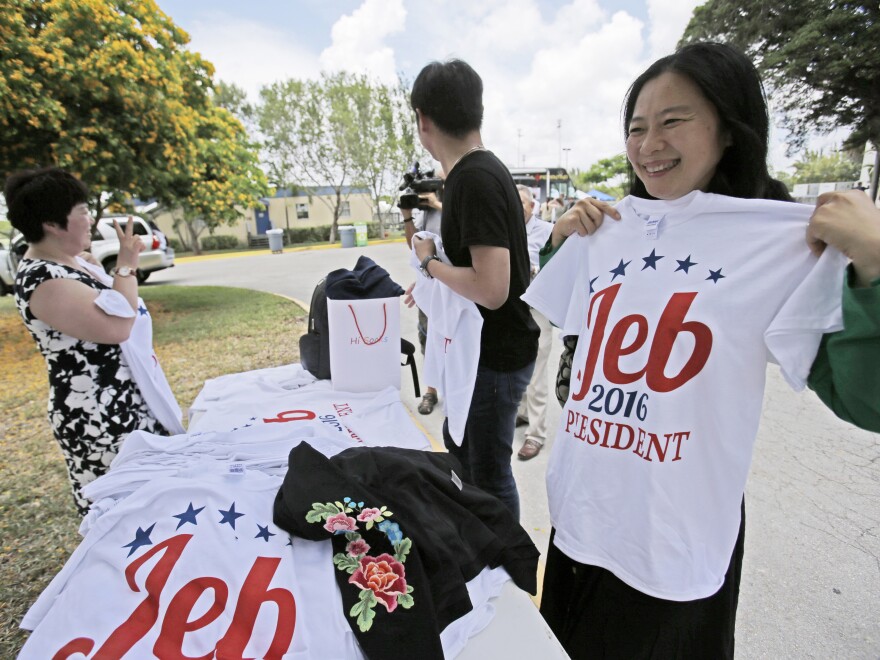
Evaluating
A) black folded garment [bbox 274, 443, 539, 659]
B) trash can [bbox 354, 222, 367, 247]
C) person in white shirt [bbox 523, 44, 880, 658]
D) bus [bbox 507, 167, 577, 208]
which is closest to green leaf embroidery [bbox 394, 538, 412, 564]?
black folded garment [bbox 274, 443, 539, 659]

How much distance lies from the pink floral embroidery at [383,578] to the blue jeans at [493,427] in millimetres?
679

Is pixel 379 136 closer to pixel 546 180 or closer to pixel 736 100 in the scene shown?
pixel 546 180

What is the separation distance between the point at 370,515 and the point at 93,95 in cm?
699

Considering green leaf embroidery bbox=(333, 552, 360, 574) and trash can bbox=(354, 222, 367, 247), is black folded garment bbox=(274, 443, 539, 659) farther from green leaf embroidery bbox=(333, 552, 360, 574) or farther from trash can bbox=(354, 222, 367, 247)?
trash can bbox=(354, 222, 367, 247)

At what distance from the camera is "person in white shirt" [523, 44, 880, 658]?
34.8 inches

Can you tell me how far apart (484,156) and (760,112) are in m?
0.80

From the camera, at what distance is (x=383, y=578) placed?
1111 millimetres

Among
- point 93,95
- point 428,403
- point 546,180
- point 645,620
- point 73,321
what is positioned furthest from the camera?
point 546,180

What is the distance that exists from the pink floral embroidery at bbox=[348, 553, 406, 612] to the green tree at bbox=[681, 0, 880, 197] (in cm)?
1553

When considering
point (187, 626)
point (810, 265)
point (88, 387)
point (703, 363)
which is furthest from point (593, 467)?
point (88, 387)

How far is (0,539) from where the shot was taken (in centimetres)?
256

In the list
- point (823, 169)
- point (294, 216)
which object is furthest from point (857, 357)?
point (823, 169)

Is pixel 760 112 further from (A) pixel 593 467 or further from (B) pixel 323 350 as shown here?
(B) pixel 323 350

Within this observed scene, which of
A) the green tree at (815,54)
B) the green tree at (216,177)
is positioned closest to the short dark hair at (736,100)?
the green tree at (216,177)
